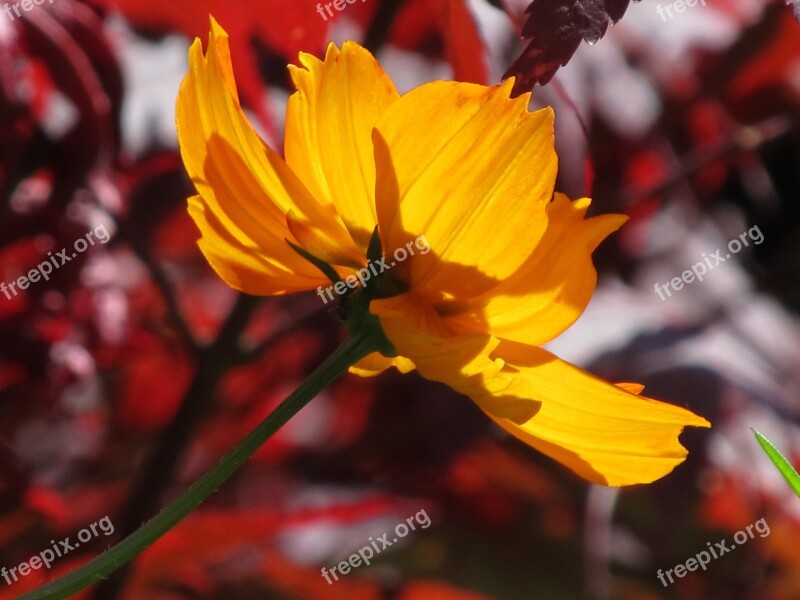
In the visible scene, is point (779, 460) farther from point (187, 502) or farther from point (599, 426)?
point (187, 502)

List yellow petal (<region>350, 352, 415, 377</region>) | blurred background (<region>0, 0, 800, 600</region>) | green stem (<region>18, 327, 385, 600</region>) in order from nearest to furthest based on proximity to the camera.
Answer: green stem (<region>18, 327, 385, 600</region>), yellow petal (<region>350, 352, 415, 377</region>), blurred background (<region>0, 0, 800, 600</region>)

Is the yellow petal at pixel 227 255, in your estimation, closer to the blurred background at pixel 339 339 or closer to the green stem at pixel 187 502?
the green stem at pixel 187 502

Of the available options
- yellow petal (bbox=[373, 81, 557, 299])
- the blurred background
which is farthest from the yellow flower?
the blurred background

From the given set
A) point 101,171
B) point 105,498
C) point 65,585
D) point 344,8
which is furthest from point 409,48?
point 65,585

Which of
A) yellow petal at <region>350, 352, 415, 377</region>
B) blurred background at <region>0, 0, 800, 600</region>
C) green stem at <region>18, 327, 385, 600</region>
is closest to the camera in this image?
green stem at <region>18, 327, 385, 600</region>

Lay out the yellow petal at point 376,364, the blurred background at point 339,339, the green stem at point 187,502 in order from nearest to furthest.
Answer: the green stem at point 187,502, the yellow petal at point 376,364, the blurred background at point 339,339

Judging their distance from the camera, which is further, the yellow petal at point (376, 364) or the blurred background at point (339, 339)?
the blurred background at point (339, 339)

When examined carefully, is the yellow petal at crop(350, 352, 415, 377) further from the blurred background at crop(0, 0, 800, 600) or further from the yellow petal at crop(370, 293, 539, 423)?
the blurred background at crop(0, 0, 800, 600)

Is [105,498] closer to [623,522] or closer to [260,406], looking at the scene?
[260,406]

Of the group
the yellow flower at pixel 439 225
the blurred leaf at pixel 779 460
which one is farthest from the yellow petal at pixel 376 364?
the blurred leaf at pixel 779 460
